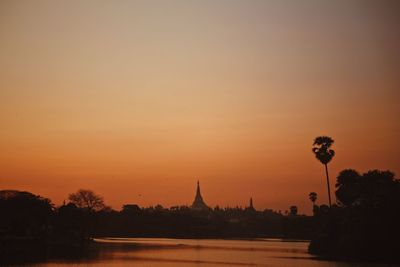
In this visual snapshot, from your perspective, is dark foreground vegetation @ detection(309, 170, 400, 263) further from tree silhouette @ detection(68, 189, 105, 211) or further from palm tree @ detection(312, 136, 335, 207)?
tree silhouette @ detection(68, 189, 105, 211)

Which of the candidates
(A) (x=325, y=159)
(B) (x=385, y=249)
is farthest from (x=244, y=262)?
(A) (x=325, y=159)

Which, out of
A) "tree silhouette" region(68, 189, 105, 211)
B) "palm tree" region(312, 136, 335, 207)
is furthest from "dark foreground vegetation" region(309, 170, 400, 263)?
"tree silhouette" region(68, 189, 105, 211)

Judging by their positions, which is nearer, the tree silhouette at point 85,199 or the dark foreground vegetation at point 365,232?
the dark foreground vegetation at point 365,232

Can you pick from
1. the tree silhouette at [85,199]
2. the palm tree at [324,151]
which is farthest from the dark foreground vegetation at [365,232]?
the tree silhouette at [85,199]

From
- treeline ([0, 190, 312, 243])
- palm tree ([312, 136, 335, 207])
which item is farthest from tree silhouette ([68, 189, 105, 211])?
palm tree ([312, 136, 335, 207])

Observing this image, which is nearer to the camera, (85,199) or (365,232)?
(365,232)

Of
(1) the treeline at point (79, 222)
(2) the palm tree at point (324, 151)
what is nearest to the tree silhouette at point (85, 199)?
(1) the treeline at point (79, 222)

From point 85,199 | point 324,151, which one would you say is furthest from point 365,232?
point 85,199

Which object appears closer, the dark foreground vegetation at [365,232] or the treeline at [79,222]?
the dark foreground vegetation at [365,232]

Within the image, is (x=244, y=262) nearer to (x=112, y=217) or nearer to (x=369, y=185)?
(x=369, y=185)

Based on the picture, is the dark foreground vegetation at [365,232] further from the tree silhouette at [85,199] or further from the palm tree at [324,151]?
the tree silhouette at [85,199]

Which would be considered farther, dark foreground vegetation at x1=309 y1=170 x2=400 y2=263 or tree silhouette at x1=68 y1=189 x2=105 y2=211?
tree silhouette at x1=68 y1=189 x2=105 y2=211

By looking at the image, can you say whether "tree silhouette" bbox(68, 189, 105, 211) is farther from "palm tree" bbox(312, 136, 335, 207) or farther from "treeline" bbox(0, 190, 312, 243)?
"palm tree" bbox(312, 136, 335, 207)

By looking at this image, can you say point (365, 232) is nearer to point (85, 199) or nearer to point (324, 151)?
point (324, 151)
